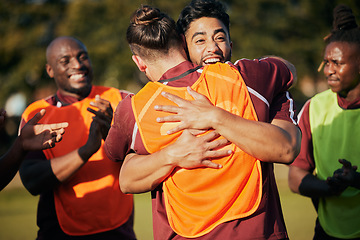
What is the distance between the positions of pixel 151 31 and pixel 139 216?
8.60m

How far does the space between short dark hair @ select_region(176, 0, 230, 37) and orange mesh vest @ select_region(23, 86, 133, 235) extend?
1.68 m

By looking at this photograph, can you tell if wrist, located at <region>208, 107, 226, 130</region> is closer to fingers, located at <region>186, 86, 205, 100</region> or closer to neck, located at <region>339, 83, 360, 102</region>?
fingers, located at <region>186, 86, 205, 100</region>

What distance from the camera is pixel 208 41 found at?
3.30 metres

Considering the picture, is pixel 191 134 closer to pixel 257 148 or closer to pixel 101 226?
pixel 257 148

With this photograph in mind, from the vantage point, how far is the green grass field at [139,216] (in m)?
8.73

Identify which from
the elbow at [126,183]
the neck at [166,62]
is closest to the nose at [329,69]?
the neck at [166,62]

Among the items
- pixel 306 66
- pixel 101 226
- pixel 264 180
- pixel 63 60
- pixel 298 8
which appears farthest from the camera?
pixel 298 8

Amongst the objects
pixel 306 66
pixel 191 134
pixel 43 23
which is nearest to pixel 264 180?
pixel 191 134

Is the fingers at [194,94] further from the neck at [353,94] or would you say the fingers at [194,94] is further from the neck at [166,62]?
the neck at [353,94]

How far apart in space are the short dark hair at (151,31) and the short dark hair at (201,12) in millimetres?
440

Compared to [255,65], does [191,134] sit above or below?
below

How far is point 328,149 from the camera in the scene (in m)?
4.26

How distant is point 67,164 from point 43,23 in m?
27.2

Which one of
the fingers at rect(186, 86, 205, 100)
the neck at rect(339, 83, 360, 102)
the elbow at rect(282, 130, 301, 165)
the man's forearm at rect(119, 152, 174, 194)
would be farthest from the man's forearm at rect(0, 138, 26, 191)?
the neck at rect(339, 83, 360, 102)
